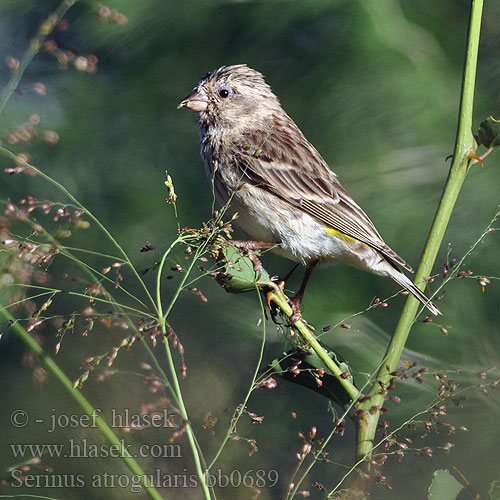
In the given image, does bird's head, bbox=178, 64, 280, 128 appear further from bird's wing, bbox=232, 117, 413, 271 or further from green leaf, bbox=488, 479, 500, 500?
green leaf, bbox=488, 479, 500, 500

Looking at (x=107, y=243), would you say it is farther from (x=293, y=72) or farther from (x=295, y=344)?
(x=295, y=344)

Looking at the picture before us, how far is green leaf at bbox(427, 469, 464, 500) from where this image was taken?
53.6 inches

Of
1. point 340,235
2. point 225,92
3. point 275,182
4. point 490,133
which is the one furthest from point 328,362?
point 225,92

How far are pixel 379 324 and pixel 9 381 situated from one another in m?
1.67

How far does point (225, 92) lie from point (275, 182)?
47 centimetres

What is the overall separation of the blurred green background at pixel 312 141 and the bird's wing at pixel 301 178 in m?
0.12

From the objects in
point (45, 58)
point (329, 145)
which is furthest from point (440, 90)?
point (45, 58)

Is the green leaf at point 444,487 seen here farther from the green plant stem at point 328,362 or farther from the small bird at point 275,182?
the small bird at point 275,182

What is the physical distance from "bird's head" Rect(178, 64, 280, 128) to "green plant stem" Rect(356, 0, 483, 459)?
1323 millimetres

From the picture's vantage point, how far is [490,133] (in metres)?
1.64

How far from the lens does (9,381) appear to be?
10.7 ft

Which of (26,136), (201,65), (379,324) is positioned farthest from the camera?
(201,65)

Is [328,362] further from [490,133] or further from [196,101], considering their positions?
[196,101]

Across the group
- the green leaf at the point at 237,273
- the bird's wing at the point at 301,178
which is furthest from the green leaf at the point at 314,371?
the bird's wing at the point at 301,178
